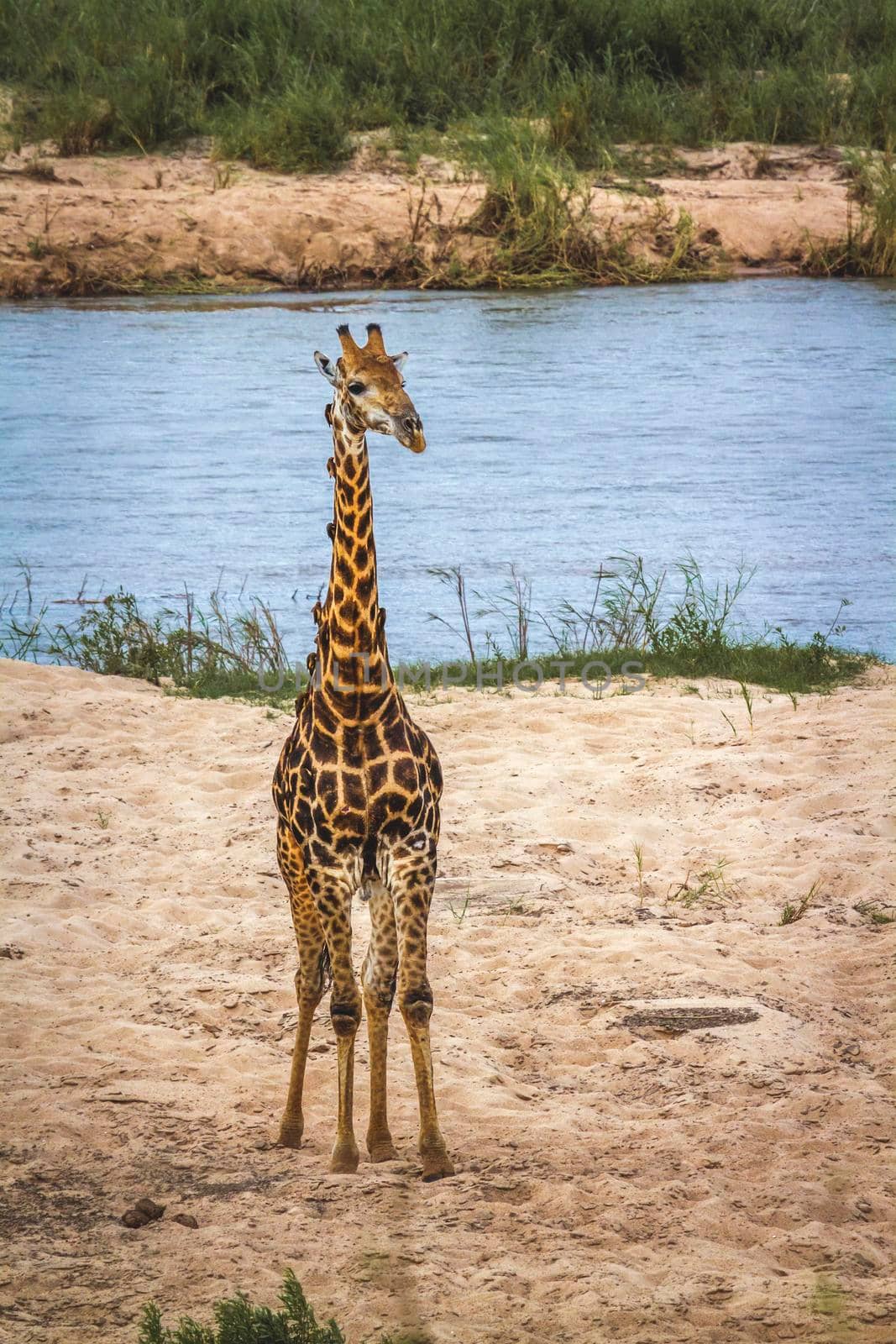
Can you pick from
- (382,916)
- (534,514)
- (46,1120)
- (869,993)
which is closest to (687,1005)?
(869,993)

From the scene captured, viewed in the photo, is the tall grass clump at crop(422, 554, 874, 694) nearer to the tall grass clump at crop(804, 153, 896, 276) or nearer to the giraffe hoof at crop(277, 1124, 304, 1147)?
the giraffe hoof at crop(277, 1124, 304, 1147)

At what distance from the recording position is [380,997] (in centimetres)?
487

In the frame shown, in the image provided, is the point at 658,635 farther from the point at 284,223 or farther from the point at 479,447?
the point at 284,223

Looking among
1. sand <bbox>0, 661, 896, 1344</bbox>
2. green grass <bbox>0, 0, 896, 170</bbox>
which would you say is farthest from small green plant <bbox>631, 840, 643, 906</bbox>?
green grass <bbox>0, 0, 896, 170</bbox>

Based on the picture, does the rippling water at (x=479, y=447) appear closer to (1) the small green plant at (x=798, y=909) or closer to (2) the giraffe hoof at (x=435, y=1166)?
(1) the small green plant at (x=798, y=909)

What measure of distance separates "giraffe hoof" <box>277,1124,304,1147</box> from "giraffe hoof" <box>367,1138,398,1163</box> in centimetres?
23

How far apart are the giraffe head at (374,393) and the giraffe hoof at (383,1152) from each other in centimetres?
195

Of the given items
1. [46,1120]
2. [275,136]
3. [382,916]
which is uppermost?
[275,136]

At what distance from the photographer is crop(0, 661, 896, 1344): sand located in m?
4.20

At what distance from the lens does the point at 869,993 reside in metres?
5.94

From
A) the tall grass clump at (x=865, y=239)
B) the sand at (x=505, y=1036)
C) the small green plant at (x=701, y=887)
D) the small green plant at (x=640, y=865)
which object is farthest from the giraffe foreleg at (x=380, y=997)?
the tall grass clump at (x=865, y=239)

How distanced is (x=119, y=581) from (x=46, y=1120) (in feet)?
21.9

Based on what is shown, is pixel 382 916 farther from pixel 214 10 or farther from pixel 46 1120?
pixel 214 10

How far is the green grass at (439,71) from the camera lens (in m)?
22.0
